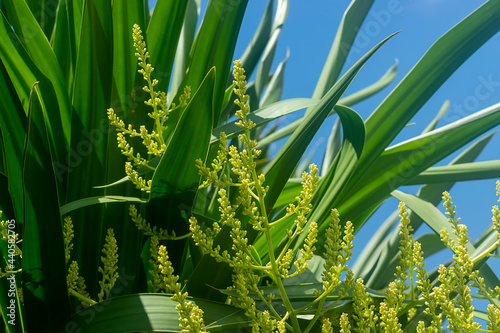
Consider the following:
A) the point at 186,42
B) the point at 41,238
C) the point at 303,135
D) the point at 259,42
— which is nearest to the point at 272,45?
the point at 259,42

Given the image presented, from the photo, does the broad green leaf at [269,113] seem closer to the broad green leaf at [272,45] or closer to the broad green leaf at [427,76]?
the broad green leaf at [427,76]

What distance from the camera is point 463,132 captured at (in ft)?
2.60

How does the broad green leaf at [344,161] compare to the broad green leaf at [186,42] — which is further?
the broad green leaf at [186,42]

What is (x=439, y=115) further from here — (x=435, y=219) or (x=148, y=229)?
(x=148, y=229)

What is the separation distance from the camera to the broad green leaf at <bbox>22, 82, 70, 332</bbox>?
1.90 feet

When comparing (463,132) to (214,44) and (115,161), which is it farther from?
(115,161)

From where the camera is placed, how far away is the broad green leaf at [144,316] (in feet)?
1.82

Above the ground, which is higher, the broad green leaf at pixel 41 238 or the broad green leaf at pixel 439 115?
the broad green leaf at pixel 439 115

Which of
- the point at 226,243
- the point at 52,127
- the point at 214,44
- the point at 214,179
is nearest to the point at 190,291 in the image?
the point at 226,243

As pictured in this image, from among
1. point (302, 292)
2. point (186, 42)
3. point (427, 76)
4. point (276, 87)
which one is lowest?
point (302, 292)

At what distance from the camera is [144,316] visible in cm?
56

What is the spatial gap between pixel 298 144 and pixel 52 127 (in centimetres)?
38

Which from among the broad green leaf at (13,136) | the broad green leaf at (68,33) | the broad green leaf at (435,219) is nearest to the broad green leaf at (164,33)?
the broad green leaf at (68,33)

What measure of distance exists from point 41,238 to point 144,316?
161mm
